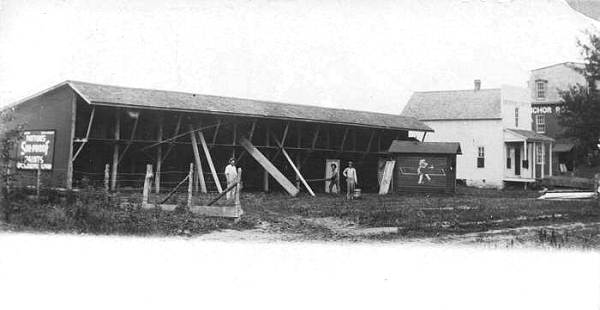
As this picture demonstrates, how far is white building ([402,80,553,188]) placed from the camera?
3591 cm

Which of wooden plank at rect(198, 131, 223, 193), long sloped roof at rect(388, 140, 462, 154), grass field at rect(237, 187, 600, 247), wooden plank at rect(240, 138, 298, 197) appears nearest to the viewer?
grass field at rect(237, 187, 600, 247)

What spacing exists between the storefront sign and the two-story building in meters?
31.7

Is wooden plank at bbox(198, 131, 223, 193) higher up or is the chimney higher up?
the chimney

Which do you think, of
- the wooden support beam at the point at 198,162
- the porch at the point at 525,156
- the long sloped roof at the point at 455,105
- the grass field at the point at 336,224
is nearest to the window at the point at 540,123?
the porch at the point at 525,156

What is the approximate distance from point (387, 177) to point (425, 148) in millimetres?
2223

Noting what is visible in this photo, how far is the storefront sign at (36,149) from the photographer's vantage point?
20.7 metres

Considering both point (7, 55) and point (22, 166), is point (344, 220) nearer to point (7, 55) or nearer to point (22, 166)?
point (7, 55)

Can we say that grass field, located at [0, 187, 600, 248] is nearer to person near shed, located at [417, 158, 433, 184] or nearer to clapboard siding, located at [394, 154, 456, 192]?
clapboard siding, located at [394, 154, 456, 192]

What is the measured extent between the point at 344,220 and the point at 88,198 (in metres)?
6.31

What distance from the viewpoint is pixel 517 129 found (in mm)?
37156

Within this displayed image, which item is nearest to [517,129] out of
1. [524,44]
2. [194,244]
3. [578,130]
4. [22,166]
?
[578,130]

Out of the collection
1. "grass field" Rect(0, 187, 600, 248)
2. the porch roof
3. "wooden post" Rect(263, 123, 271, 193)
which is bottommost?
"grass field" Rect(0, 187, 600, 248)

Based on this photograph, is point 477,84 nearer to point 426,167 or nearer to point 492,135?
point 492,135

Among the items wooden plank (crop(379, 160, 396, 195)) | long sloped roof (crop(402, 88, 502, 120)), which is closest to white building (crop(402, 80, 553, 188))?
long sloped roof (crop(402, 88, 502, 120))
